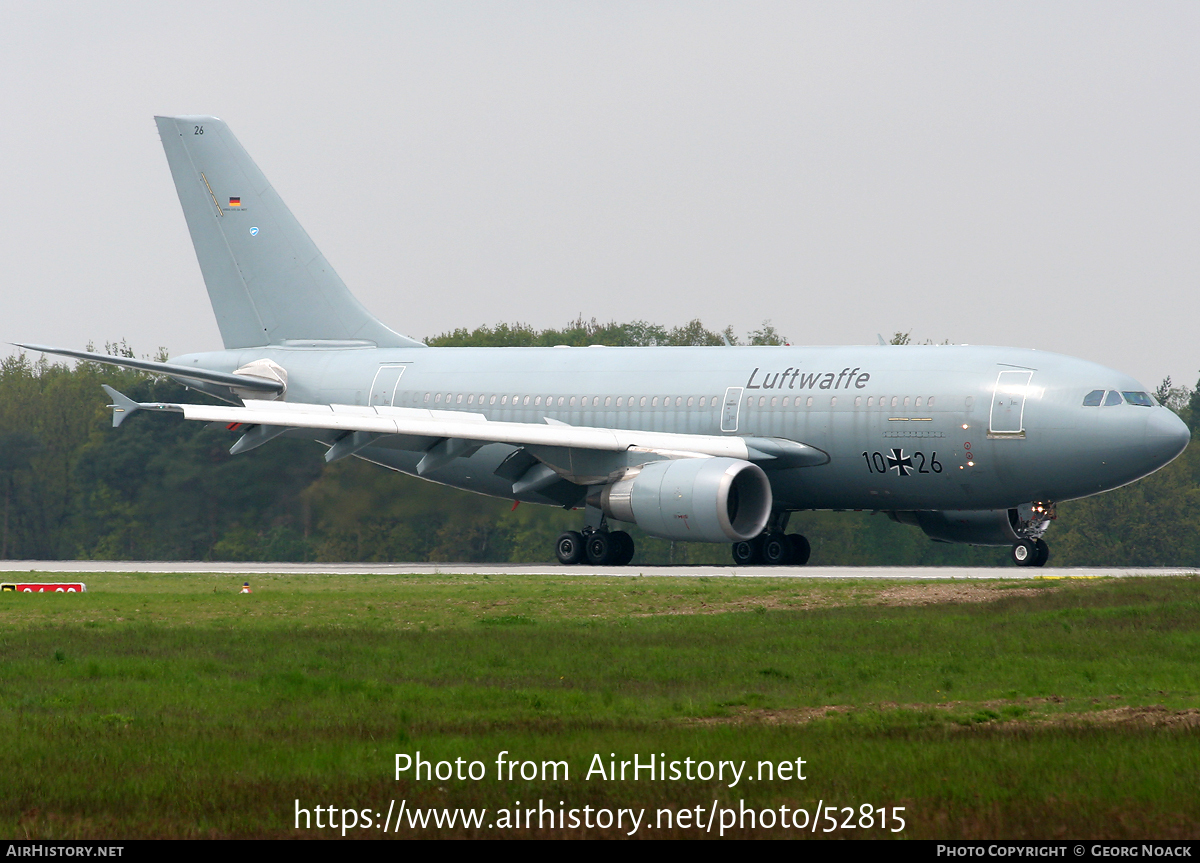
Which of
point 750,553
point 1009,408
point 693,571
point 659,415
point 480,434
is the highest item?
Result: point 1009,408

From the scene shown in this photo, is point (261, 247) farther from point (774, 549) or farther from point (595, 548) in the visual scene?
point (774, 549)

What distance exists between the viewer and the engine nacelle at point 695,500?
2653 cm

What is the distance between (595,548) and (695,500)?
13.1ft

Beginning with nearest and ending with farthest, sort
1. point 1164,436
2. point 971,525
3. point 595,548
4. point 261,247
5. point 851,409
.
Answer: point 1164,436 → point 851,409 → point 971,525 → point 595,548 → point 261,247

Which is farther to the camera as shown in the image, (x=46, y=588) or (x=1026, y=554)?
(x=1026, y=554)

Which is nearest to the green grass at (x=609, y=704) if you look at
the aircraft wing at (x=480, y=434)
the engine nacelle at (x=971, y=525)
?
the aircraft wing at (x=480, y=434)

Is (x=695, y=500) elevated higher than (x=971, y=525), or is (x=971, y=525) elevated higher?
(x=695, y=500)

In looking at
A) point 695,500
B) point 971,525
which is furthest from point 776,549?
point 695,500

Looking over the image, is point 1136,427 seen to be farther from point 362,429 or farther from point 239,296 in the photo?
point 239,296

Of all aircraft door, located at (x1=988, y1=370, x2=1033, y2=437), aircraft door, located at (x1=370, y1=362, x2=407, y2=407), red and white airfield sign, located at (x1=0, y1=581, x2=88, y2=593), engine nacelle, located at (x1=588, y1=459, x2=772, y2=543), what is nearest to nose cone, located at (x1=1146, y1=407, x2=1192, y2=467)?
aircraft door, located at (x1=988, y1=370, x2=1033, y2=437)

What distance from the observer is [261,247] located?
120 ft

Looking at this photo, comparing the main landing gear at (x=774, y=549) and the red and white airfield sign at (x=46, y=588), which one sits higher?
the red and white airfield sign at (x=46, y=588)

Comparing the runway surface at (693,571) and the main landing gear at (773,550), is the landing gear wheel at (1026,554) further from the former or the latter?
the main landing gear at (773,550)

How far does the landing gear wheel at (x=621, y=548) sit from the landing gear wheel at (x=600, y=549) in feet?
0.14
